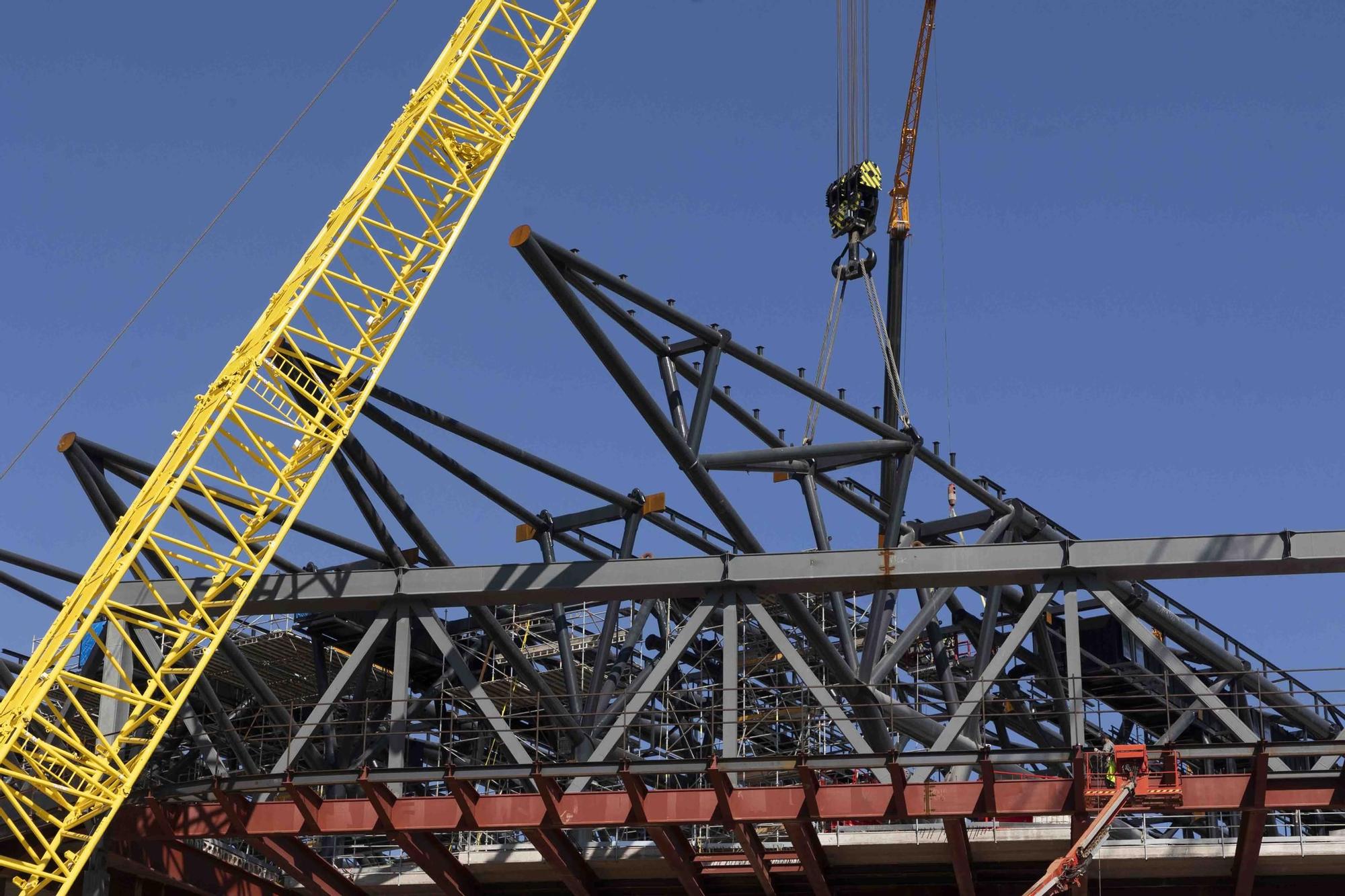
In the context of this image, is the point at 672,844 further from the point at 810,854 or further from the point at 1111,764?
the point at 1111,764

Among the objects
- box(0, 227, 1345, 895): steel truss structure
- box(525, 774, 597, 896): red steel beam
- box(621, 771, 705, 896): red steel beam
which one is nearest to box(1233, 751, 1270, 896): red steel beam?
box(0, 227, 1345, 895): steel truss structure

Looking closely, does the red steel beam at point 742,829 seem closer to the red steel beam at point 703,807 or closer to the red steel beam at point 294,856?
the red steel beam at point 703,807

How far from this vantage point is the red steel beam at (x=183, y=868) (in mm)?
38562

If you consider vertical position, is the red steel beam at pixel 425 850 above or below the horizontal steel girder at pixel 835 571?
below

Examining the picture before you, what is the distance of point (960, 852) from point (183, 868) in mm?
15581

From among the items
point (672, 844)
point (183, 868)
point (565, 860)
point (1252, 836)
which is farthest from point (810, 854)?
point (183, 868)

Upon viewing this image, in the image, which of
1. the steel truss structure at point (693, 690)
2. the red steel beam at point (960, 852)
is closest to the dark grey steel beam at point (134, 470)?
the steel truss structure at point (693, 690)

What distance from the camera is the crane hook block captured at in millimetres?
65562

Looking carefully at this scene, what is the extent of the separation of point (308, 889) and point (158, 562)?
8.24 meters

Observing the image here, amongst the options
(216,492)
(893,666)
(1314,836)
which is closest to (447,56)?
(216,492)

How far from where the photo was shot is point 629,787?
3484 cm

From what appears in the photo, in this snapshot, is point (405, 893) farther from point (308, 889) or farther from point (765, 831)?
point (765, 831)

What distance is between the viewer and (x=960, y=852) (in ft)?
118

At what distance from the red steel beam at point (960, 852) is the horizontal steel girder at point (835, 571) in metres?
4.52
